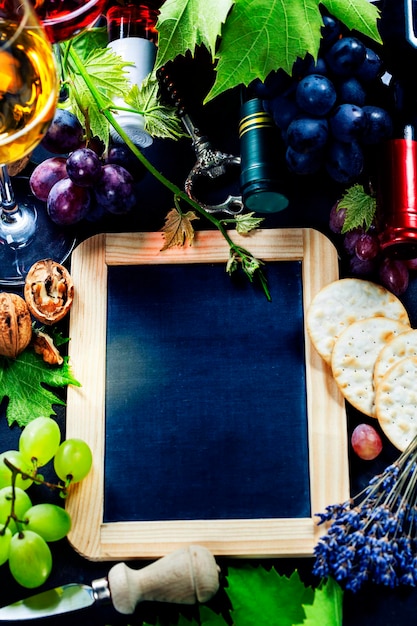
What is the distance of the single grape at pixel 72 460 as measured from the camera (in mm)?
903

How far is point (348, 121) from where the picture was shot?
33.1 inches

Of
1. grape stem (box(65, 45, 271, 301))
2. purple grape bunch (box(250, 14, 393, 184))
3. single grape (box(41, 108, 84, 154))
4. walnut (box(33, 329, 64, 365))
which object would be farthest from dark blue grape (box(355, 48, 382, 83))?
walnut (box(33, 329, 64, 365))

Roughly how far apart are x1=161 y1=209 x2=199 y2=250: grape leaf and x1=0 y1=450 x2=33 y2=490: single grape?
32 cm

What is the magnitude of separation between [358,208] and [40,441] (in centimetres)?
48

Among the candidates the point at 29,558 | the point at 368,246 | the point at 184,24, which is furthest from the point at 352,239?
the point at 29,558

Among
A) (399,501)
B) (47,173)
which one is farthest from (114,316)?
(399,501)

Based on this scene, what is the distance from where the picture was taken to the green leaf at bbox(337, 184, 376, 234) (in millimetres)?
939

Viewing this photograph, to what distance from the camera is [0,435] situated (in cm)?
98

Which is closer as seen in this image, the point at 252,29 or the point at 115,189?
the point at 252,29

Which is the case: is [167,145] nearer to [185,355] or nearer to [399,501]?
[185,355]

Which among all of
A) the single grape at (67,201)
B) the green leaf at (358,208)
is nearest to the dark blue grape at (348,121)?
the green leaf at (358,208)

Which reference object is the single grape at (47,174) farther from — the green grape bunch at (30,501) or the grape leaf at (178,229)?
the green grape bunch at (30,501)

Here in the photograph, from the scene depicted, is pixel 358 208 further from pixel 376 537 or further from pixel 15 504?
pixel 15 504

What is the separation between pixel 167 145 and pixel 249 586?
1.93 ft
